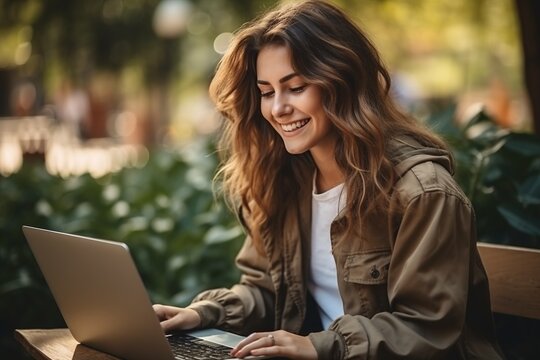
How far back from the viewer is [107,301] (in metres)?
2.49

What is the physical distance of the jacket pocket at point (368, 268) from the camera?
267 centimetres

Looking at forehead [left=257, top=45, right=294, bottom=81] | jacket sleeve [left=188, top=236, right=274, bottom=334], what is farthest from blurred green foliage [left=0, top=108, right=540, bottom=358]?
forehead [left=257, top=45, right=294, bottom=81]

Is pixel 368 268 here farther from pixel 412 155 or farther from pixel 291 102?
pixel 291 102

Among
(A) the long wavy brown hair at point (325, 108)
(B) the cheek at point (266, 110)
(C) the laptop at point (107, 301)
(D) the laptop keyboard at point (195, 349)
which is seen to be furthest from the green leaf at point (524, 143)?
(D) the laptop keyboard at point (195, 349)

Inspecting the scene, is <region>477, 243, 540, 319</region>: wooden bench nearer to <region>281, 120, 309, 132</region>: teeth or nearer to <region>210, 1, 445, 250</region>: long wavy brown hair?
<region>210, 1, 445, 250</region>: long wavy brown hair

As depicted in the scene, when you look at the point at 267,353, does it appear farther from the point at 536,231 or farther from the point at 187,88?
the point at 187,88

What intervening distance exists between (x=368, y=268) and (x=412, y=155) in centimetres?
36

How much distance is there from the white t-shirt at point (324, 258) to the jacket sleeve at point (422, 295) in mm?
425

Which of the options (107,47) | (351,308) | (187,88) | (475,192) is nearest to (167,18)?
(107,47)

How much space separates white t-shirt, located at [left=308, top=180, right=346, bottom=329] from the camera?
9.75ft

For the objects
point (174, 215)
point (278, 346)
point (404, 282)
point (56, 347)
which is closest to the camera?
point (278, 346)

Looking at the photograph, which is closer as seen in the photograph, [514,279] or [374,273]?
[374,273]

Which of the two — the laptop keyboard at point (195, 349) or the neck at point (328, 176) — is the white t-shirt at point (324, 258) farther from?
the laptop keyboard at point (195, 349)

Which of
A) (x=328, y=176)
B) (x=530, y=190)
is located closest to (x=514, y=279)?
(x=328, y=176)
